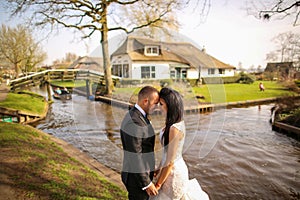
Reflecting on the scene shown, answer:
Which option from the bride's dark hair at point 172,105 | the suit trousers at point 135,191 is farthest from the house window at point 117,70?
the suit trousers at point 135,191

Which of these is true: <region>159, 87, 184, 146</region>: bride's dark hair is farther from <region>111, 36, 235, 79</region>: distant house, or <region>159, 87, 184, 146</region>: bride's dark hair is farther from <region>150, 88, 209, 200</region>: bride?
<region>111, 36, 235, 79</region>: distant house

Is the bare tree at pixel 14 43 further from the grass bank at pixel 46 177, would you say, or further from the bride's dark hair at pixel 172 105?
the bride's dark hair at pixel 172 105

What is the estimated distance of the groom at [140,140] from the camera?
6.34 ft

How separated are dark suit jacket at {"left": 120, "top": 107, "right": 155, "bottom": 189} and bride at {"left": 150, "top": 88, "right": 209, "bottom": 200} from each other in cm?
16

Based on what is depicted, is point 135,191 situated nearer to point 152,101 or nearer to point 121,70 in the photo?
point 152,101

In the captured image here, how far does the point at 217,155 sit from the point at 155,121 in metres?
4.62

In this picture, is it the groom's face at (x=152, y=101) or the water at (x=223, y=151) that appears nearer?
the groom's face at (x=152, y=101)

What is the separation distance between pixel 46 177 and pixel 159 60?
285 centimetres

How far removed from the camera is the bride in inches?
78.4

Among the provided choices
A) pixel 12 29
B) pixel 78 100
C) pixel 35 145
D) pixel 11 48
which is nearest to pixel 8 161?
pixel 35 145

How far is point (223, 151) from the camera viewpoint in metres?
6.79

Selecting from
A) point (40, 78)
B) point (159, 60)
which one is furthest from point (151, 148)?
point (40, 78)

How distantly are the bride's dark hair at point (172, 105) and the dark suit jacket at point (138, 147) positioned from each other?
214 millimetres

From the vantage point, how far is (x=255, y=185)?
4711 mm
